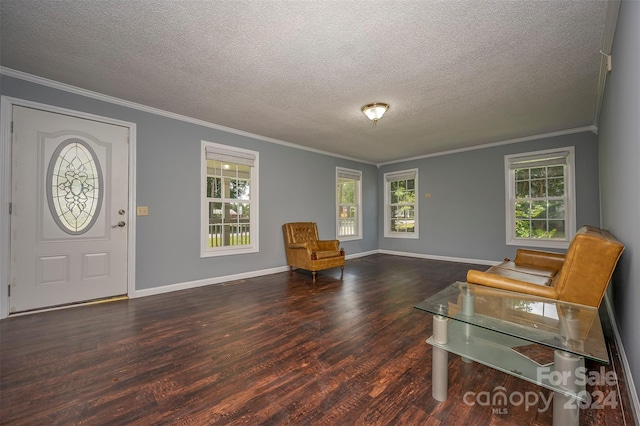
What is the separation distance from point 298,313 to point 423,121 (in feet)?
11.3

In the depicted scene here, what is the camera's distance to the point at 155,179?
12.3 ft

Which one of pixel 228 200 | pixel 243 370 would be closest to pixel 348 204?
pixel 228 200

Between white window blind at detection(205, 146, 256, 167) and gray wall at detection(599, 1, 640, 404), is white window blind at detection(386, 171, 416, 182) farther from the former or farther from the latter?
gray wall at detection(599, 1, 640, 404)

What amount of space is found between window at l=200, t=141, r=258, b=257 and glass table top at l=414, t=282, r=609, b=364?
11.6 ft

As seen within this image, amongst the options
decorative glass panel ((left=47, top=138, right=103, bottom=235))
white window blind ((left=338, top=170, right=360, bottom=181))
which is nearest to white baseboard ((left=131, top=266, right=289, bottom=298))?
decorative glass panel ((left=47, top=138, right=103, bottom=235))

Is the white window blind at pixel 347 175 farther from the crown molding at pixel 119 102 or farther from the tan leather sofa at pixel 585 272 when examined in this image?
the tan leather sofa at pixel 585 272

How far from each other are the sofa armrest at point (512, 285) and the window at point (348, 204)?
4288 mm

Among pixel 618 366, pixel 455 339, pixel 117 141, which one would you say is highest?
pixel 117 141

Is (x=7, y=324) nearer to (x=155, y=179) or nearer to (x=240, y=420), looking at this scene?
(x=155, y=179)

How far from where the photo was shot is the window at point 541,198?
478cm

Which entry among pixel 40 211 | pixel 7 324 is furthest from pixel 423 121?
pixel 7 324

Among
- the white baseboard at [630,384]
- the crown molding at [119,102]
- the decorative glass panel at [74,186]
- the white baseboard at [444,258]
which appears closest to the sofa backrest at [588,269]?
the white baseboard at [630,384]

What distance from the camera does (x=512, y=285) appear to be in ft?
6.68

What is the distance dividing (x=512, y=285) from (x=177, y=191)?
417 centimetres
